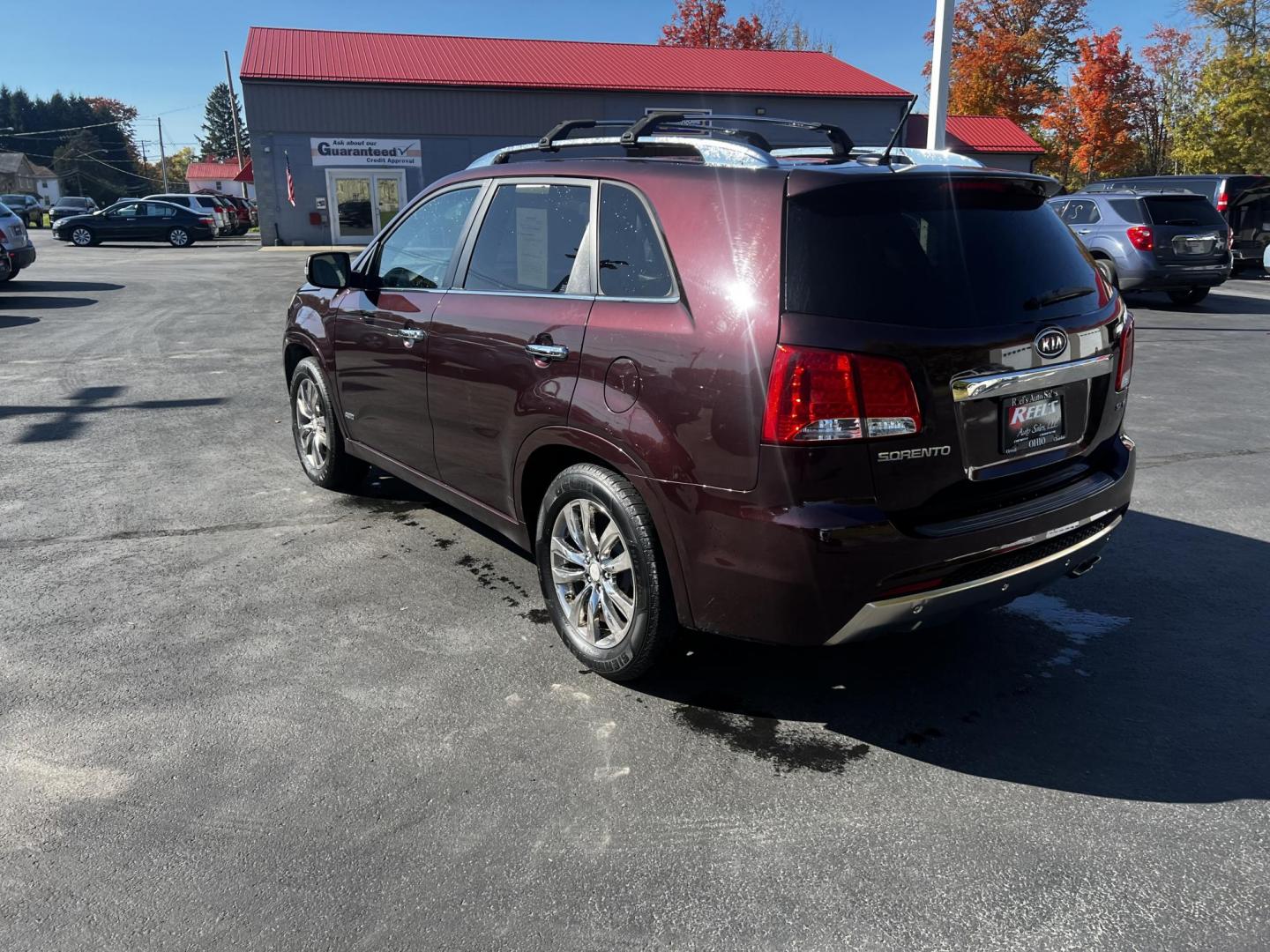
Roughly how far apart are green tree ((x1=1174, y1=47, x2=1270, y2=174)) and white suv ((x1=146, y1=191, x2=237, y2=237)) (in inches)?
1505

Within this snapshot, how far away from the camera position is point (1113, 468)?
3439mm

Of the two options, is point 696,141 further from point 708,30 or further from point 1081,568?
point 708,30

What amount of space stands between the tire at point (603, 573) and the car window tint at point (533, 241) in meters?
0.77

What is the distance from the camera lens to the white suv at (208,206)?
3641 cm

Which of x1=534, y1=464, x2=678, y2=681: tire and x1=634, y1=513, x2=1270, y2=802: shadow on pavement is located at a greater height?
x1=534, y1=464, x2=678, y2=681: tire

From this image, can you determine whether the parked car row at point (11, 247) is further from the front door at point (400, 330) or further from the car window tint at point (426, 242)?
the car window tint at point (426, 242)

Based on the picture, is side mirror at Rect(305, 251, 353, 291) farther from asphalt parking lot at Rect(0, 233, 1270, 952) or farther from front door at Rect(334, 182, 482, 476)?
asphalt parking lot at Rect(0, 233, 1270, 952)

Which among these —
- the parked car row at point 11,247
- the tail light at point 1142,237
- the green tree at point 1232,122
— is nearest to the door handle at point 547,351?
the tail light at point 1142,237

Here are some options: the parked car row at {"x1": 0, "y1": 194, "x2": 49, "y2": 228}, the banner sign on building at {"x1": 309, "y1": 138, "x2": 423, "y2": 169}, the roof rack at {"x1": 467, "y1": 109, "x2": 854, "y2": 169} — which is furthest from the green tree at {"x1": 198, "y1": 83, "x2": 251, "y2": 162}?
the roof rack at {"x1": 467, "y1": 109, "x2": 854, "y2": 169}

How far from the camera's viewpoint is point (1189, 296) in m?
15.4

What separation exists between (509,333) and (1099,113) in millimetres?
43875

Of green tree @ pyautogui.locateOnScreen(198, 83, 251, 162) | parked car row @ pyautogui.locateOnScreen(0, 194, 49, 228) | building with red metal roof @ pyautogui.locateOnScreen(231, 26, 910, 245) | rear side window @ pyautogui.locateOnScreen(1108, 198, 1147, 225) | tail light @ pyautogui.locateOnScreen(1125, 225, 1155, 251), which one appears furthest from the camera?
green tree @ pyautogui.locateOnScreen(198, 83, 251, 162)

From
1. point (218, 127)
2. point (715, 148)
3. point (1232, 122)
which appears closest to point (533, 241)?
point (715, 148)

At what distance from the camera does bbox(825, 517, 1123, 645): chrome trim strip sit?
2.78m
